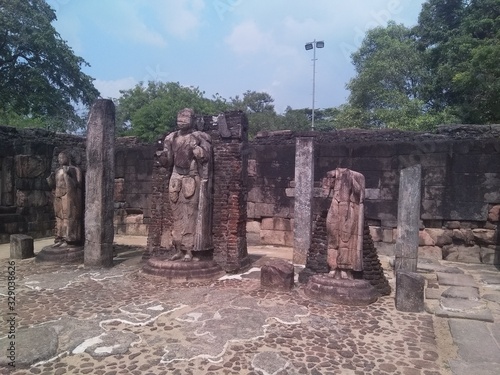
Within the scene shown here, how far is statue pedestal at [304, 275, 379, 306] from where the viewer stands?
17.4 ft

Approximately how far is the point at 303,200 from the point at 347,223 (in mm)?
2603

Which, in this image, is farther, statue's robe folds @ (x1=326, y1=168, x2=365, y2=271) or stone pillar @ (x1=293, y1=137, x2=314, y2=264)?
stone pillar @ (x1=293, y1=137, x2=314, y2=264)

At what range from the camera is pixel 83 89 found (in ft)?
73.7

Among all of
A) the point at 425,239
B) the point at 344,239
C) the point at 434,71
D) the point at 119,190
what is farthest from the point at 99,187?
the point at 434,71

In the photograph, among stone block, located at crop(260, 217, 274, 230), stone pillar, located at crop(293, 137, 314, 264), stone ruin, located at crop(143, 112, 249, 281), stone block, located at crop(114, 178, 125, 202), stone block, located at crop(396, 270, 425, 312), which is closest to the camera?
stone block, located at crop(396, 270, 425, 312)

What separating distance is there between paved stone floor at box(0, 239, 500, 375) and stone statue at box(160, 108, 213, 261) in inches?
33.3

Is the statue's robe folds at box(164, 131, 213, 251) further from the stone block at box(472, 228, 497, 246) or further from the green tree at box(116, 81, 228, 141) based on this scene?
the green tree at box(116, 81, 228, 141)

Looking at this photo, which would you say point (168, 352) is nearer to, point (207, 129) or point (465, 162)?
point (207, 129)

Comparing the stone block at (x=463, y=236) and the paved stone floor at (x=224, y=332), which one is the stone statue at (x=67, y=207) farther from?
the stone block at (x=463, y=236)

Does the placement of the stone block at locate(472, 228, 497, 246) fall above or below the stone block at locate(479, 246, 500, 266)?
above

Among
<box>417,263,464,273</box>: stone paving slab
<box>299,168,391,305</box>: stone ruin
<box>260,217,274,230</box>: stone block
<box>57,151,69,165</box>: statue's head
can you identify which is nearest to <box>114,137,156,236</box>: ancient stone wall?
<box>260,217,274,230</box>: stone block

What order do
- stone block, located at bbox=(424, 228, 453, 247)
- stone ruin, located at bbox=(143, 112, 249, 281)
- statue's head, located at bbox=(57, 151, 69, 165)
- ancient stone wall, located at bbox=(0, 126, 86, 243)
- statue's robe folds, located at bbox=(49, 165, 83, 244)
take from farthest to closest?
1. ancient stone wall, located at bbox=(0, 126, 86, 243)
2. stone block, located at bbox=(424, 228, 453, 247)
3. statue's head, located at bbox=(57, 151, 69, 165)
4. statue's robe folds, located at bbox=(49, 165, 83, 244)
5. stone ruin, located at bbox=(143, 112, 249, 281)

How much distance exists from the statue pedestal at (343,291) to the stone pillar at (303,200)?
242 cm

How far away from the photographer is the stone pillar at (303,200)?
805cm
